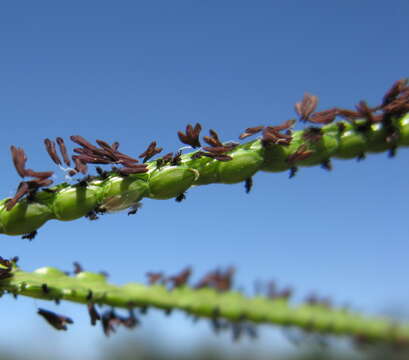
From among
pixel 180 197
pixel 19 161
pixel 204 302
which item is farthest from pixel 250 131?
pixel 19 161

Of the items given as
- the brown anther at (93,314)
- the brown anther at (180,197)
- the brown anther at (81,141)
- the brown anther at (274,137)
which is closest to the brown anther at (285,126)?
the brown anther at (274,137)

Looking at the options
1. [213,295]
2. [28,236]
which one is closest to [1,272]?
[28,236]

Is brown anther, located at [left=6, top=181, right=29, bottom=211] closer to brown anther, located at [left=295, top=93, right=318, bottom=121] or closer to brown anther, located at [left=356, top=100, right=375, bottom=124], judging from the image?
brown anther, located at [left=295, top=93, right=318, bottom=121]

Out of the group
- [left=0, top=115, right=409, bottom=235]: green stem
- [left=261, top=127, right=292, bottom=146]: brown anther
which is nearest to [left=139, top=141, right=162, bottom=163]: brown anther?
[left=0, top=115, right=409, bottom=235]: green stem

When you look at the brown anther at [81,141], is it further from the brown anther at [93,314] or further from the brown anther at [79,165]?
the brown anther at [93,314]

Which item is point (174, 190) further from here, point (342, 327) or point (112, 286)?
point (342, 327)

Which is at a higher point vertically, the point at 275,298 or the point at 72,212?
the point at 72,212

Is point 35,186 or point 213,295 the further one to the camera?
point 35,186
